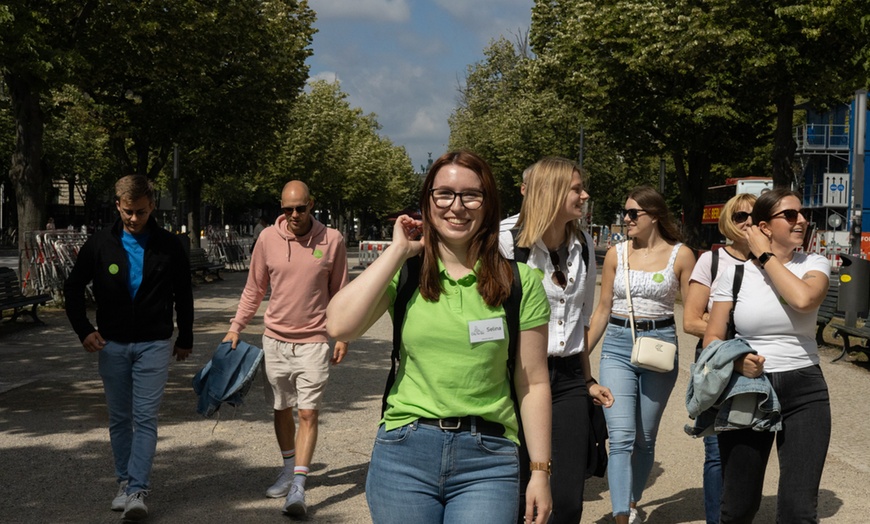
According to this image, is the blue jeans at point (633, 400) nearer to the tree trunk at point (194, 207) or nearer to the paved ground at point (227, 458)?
the paved ground at point (227, 458)

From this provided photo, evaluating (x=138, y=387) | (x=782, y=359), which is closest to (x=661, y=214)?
(x=782, y=359)

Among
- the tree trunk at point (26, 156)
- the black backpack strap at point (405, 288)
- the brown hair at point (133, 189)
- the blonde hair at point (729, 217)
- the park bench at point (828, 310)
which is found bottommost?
the park bench at point (828, 310)

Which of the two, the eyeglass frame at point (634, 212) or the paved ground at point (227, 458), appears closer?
the eyeglass frame at point (634, 212)

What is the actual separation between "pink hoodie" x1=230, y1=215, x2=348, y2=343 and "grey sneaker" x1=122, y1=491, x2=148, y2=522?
3.53 feet

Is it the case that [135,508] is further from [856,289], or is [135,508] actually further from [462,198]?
[856,289]

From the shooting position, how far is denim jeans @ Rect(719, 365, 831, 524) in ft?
13.7

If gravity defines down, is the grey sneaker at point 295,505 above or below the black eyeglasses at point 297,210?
below

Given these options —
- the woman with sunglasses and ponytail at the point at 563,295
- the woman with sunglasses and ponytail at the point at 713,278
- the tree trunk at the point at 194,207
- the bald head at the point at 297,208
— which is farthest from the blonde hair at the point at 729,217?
the tree trunk at the point at 194,207

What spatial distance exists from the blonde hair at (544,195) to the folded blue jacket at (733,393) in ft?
2.70

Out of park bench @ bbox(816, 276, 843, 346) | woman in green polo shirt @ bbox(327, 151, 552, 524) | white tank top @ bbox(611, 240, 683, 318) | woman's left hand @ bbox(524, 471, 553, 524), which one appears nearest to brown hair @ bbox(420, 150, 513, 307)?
woman in green polo shirt @ bbox(327, 151, 552, 524)

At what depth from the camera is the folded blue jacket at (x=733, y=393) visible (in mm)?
4195

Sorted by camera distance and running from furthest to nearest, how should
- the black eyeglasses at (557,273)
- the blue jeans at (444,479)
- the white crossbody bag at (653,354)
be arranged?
1. the white crossbody bag at (653,354)
2. the black eyeglasses at (557,273)
3. the blue jeans at (444,479)

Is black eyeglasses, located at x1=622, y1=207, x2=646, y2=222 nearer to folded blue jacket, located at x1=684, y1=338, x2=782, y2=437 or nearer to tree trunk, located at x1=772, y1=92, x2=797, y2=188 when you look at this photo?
folded blue jacket, located at x1=684, y1=338, x2=782, y2=437

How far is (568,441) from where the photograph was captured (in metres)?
4.35
